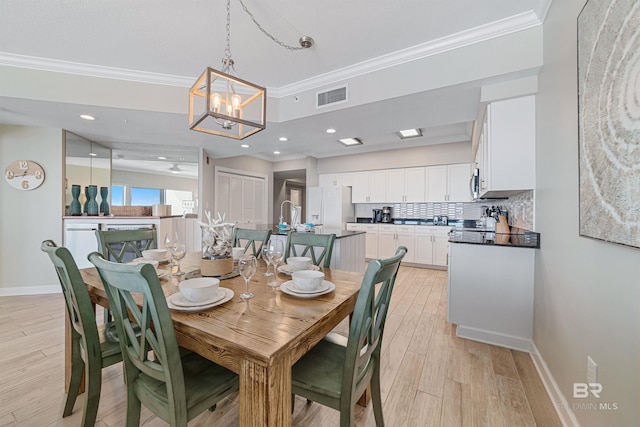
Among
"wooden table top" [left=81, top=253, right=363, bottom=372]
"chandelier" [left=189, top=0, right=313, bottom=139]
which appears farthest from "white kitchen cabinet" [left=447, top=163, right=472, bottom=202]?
"wooden table top" [left=81, top=253, right=363, bottom=372]

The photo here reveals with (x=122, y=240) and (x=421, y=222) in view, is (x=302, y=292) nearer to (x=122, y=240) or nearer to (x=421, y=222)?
(x=122, y=240)

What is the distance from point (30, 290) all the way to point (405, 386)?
16.2 feet

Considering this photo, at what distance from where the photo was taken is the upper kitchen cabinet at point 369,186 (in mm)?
5703

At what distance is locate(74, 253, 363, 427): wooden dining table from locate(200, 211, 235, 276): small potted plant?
0.82 ft

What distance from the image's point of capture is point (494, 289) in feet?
7.34

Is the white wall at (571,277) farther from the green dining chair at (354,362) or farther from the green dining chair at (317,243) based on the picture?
the green dining chair at (317,243)

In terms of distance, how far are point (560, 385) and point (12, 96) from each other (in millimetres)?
5087

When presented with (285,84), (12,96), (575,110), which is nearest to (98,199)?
(12,96)

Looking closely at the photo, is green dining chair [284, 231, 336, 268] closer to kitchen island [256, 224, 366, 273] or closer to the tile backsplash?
kitchen island [256, 224, 366, 273]

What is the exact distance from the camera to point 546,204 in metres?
1.87

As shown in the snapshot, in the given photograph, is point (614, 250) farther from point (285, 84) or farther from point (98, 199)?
point (98, 199)

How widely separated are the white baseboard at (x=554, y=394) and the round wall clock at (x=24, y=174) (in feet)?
19.1

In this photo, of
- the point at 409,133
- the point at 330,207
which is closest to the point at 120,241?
the point at 330,207

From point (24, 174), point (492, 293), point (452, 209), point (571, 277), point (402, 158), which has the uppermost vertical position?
point (402, 158)
